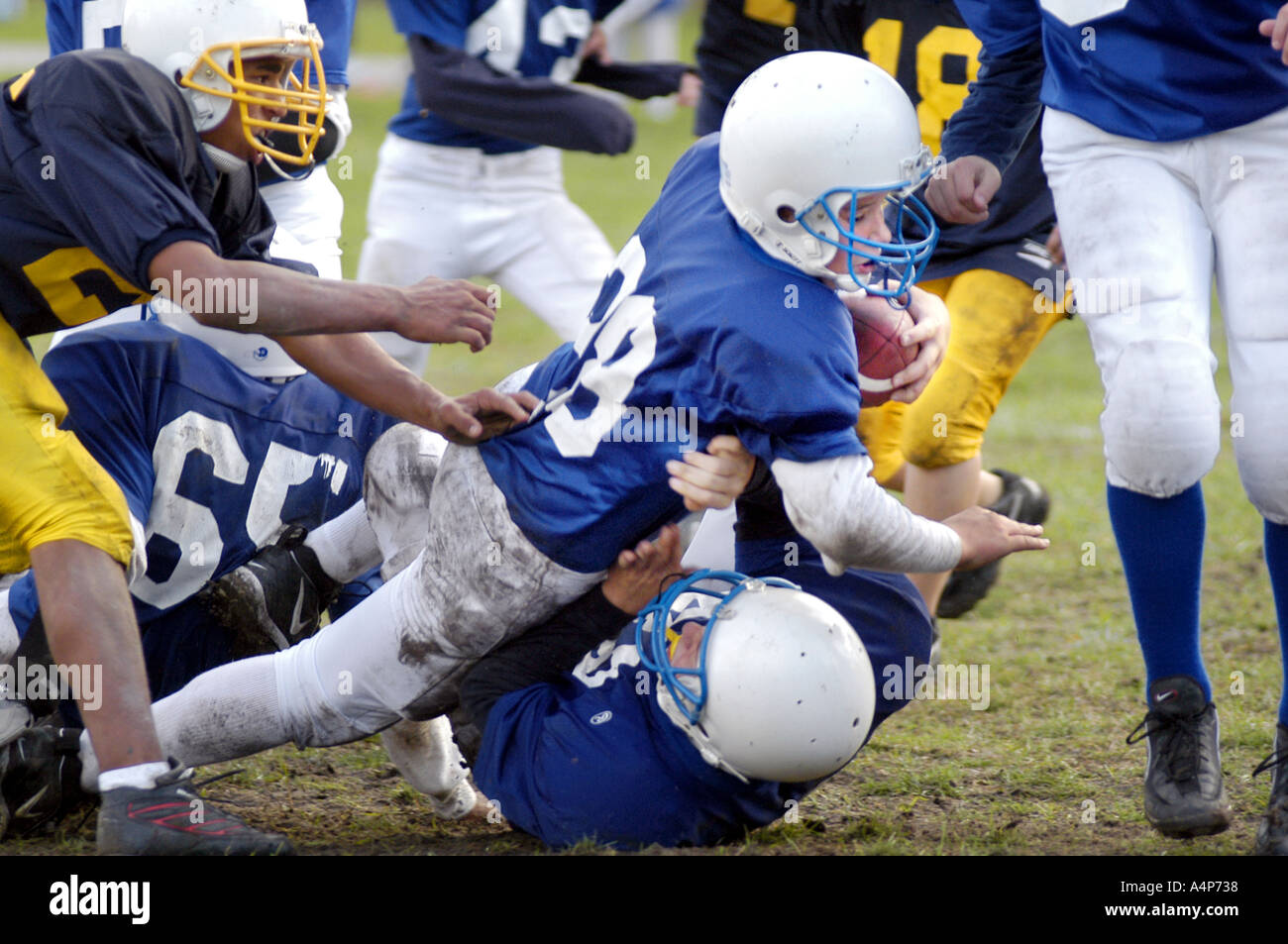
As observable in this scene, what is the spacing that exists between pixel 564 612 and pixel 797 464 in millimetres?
643

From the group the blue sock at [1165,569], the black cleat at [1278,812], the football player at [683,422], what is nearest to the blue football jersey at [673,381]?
the football player at [683,422]

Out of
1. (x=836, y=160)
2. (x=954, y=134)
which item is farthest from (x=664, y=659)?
(x=954, y=134)

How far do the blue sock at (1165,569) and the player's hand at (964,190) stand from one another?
636mm

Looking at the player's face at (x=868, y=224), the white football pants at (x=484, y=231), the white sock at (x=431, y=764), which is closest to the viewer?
the player's face at (x=868, y=224)

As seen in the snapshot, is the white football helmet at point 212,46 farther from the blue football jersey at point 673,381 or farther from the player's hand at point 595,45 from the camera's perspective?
the player's hand at point 595,45

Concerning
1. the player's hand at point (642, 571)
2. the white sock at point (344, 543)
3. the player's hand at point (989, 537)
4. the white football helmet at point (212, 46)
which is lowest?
the white sock at point (344, 543)

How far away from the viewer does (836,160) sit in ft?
8.73

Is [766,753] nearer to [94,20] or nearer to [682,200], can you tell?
[682,200]

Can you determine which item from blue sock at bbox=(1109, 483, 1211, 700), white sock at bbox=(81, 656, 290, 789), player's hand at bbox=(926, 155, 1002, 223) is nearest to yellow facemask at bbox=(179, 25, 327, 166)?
white sock at bbox=(81, 656, 290, 789)

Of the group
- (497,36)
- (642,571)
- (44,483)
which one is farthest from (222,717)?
(497,36)

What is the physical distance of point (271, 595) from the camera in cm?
335

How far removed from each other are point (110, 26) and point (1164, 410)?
8.51 feet

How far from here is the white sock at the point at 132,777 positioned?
2.68 m

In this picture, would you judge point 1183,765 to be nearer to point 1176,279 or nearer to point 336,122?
point 1176,279
